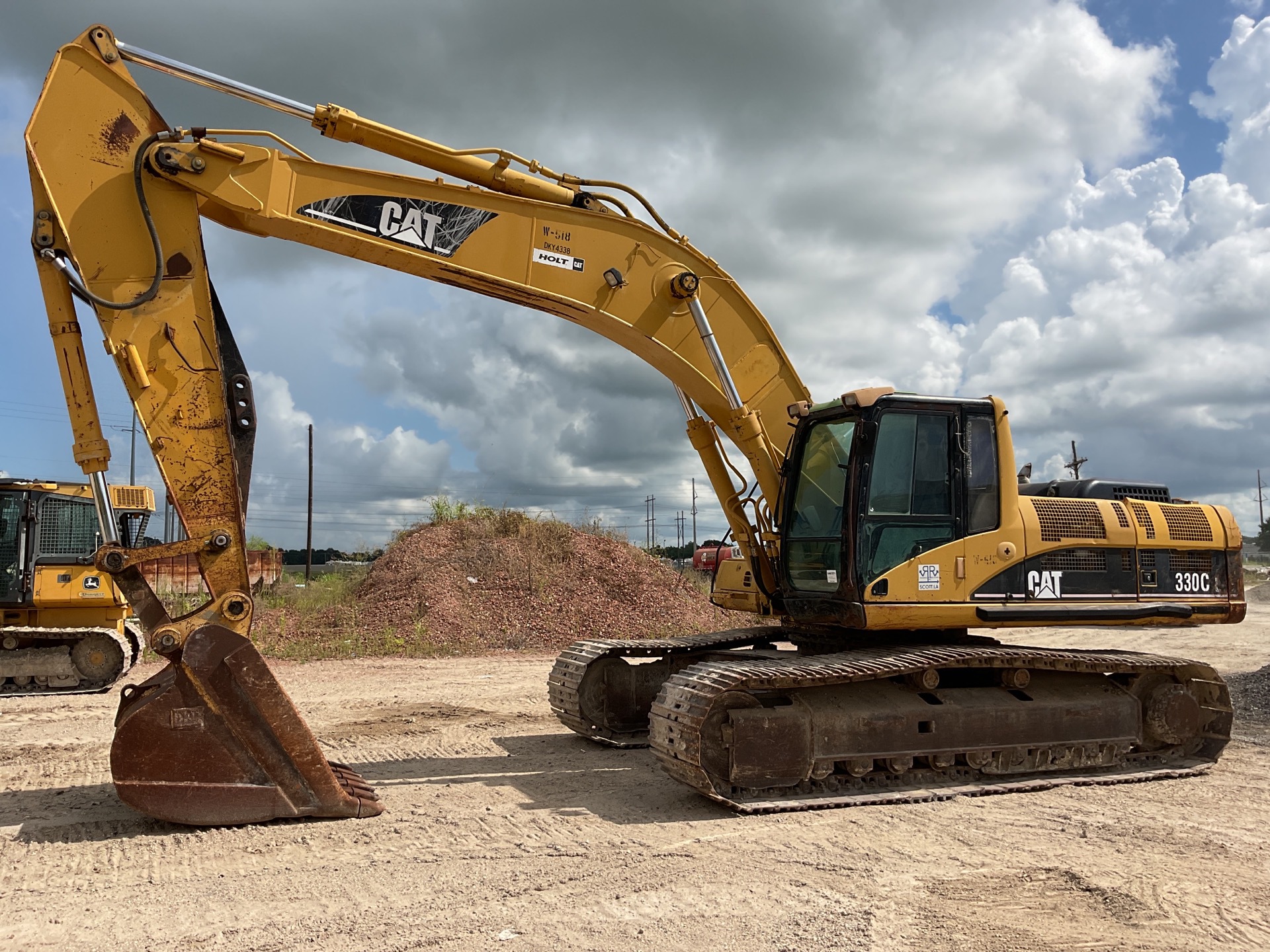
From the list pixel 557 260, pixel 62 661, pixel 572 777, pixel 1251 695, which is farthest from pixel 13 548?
→ pixel 1251 695

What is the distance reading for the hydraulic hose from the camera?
19.3 feet

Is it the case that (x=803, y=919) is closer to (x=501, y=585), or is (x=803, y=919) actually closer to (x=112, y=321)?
(x=112, y=321)

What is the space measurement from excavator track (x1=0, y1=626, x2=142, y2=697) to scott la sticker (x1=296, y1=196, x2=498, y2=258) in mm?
8541

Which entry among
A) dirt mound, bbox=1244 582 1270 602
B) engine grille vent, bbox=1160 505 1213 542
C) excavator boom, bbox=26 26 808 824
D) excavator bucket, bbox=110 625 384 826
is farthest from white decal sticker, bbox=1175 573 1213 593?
dirt mound, bbox=1244 582 1270 602

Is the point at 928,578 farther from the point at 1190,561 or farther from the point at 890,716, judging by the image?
the point at 1190,561

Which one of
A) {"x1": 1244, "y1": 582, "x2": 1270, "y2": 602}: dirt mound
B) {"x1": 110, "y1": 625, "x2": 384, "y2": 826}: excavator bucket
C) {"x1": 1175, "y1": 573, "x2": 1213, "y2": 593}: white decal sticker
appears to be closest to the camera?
{"x1": 110, "y1": 625, "x2": 384, "y2": 826}: excavator bucket

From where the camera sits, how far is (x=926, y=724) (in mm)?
7145

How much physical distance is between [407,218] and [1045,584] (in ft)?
18.0

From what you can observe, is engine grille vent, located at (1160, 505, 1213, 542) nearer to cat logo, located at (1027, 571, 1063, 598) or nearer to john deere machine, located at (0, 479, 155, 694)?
cat logo, located at (1027, 571, 1063, 598)

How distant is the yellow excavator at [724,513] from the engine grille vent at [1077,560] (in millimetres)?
21

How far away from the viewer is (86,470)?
234 inches

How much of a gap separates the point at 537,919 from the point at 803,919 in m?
1.24

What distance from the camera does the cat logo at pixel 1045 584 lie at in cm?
751

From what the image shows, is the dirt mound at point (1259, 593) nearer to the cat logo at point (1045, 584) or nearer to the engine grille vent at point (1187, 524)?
the engine grille vent at point (1187, 524)
